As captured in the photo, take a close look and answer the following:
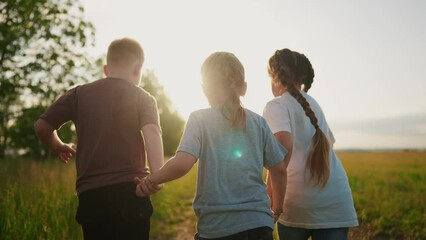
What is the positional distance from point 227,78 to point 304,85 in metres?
0.84

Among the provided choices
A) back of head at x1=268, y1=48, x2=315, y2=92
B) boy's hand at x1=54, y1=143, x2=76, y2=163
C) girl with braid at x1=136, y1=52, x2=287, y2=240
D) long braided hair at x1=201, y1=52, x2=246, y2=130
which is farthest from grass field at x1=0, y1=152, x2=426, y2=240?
long braided hair at x1=201, y1=52, x2=246, y2=130

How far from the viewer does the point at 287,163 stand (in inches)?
119

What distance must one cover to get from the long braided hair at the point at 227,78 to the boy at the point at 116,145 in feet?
1.74

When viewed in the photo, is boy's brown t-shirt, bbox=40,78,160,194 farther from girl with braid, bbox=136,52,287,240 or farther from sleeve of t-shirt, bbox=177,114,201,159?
sleeve of t-shirt, bbox=177,114,201,159

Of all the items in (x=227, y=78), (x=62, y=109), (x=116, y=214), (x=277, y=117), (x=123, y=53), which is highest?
(x=123, y=53)

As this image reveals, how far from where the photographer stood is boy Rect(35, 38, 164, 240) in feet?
9.66

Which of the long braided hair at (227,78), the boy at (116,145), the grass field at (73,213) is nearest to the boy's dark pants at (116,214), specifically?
the boy at (116,145)

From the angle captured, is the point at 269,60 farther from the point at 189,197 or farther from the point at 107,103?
the point at 189,197

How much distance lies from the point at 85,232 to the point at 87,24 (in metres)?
18.5

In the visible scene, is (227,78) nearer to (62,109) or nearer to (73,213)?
(62,109)

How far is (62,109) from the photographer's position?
10.8 feet

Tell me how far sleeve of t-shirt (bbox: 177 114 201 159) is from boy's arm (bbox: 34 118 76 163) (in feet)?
3.97

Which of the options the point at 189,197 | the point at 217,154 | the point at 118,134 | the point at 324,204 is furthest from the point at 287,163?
the point at 189,197

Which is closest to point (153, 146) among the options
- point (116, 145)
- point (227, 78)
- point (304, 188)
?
point (116, 145)
